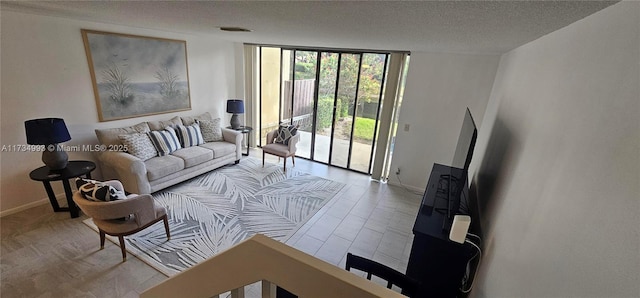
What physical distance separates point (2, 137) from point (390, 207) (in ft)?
15.2

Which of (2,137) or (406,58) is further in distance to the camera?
(406,58)

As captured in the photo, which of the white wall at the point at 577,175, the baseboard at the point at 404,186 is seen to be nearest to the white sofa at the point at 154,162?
the baseboard at the point at 404,186

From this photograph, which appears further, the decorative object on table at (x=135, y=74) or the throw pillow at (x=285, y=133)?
the throw pillow at (x=285, y=133)

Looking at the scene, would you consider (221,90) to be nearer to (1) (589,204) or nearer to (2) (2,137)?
(2) (2,137)

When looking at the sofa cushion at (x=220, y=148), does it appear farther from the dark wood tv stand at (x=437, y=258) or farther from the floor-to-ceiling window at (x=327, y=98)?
the dark wood tv stand at (x=437, y=258)

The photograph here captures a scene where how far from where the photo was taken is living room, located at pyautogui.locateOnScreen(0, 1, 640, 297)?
0.73 m

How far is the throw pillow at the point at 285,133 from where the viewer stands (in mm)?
4961

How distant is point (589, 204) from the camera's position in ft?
2.68

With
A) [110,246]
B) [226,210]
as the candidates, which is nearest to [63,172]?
[110,246]

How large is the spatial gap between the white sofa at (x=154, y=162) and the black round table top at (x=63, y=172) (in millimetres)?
280

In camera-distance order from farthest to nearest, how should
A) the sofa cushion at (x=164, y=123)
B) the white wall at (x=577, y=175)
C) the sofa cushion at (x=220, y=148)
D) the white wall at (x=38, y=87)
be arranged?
the sofa cushion at (x=220, y=148) < the sofa cushion at (x=164, y=123) < the white wall at (x=38, y=87) < the white wall at (x=577, y=175)

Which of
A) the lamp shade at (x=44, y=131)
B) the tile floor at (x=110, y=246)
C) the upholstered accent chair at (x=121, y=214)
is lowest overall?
the tile floor at (x=110, y=246)

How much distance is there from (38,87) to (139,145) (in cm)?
115

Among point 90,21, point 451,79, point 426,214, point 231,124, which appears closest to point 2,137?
point 90,21
